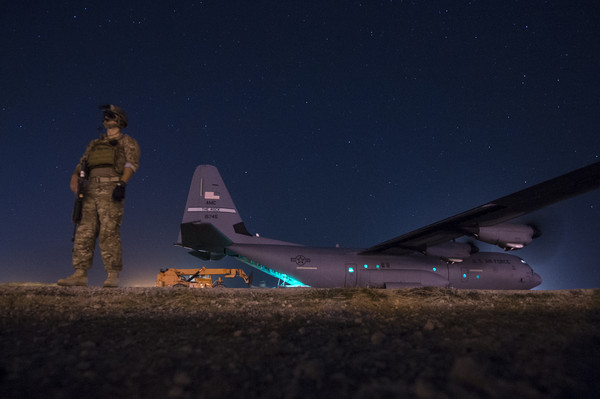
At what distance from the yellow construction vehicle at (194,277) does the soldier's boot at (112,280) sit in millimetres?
14237

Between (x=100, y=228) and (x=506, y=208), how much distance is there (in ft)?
33.5

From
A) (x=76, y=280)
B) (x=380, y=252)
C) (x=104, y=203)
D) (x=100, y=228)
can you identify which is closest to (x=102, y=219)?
(x=100, y=228)

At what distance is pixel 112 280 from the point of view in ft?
18.1

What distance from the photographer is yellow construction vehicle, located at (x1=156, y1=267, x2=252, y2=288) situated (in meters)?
20.5

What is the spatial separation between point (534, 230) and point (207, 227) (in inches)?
478

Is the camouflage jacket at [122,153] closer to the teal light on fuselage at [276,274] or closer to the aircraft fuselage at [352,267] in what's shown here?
the aircraft fuselage at [352,267]

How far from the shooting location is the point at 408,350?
1439mm

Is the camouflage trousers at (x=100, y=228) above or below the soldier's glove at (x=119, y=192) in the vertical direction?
below

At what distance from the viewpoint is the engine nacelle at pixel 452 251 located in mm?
11508

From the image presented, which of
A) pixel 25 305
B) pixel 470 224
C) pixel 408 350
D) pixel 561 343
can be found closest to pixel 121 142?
pixel 25 305

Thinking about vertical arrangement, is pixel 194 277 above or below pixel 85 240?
below

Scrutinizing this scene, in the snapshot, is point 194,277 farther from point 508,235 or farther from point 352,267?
point 508,235

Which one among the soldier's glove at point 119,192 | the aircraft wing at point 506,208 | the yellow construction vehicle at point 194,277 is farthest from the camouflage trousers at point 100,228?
the yellow construction vehicle at point 194,277

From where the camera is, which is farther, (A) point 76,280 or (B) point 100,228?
(B) point 100,228
